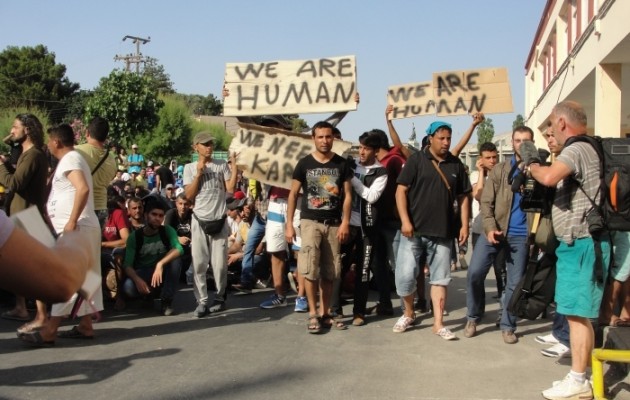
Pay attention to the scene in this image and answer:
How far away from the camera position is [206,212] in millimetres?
7305

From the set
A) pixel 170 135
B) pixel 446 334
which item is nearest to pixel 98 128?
pixel 446 334

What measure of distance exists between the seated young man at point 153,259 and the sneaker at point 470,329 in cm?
316

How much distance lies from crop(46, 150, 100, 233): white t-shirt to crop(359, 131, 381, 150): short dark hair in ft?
9.23

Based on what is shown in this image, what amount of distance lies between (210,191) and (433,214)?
2.48m

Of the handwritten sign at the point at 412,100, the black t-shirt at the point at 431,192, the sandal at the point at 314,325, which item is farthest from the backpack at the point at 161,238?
the handwritten sign at the point at 412,100

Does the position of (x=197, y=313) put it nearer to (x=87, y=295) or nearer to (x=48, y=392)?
(x=48, y=392)

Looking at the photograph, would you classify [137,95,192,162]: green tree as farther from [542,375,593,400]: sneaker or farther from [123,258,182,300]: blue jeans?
[542,375,593,400]: sneaker

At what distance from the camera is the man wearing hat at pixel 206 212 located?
7.28m

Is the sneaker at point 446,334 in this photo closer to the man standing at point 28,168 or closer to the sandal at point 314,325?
the sandal at point 314,325

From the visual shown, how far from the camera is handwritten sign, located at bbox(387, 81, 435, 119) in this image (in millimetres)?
8094

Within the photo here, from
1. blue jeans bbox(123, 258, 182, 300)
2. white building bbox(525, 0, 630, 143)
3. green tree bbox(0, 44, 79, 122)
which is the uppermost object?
green tree bbox(0, 44, 79, 122)

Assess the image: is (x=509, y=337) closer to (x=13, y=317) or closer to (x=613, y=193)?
(x=613, y=193)

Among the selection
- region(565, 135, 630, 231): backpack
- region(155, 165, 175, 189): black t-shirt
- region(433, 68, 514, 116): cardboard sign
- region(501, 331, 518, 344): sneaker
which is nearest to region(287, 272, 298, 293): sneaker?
region(433, 68, 514, 116): cardboard sign

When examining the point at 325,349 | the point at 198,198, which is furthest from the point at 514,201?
the point at 198,198
